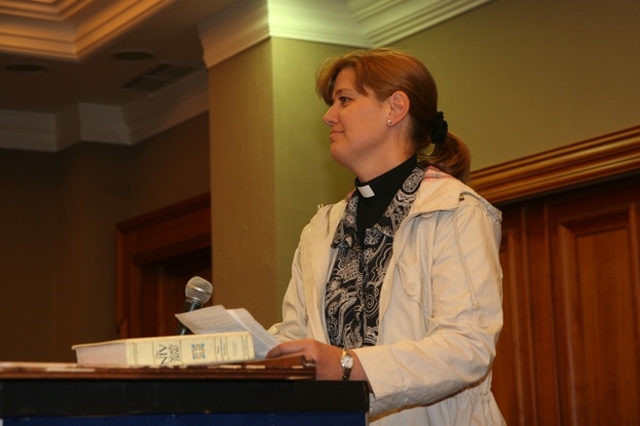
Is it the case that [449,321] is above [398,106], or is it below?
below

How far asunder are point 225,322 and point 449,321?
53cm

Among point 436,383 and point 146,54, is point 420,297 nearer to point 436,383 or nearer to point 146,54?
point 436,383

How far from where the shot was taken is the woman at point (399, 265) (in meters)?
2.07

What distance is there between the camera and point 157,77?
606cm

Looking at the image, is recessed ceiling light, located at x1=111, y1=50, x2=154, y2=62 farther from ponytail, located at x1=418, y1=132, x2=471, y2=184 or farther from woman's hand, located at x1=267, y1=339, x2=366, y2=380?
woman's hand, located at x1=267, y1=339, x2=366, y2=380

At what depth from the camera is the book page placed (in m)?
1.80

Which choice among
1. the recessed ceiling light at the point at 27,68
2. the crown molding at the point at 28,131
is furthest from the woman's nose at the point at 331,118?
the crown molding at the point at 28,131

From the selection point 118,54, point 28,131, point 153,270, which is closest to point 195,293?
point 118,54

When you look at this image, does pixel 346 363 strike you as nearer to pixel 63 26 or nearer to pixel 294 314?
pixel 294 314

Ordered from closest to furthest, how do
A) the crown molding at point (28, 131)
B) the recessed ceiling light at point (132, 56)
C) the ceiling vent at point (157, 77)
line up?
the recessed ceiling light at point (132, 56) < the ceiling vent at point (157, 77) < the crown molding at point (28, 131)

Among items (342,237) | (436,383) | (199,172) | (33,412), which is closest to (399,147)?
(342,237)

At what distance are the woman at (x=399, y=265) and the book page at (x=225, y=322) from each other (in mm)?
35

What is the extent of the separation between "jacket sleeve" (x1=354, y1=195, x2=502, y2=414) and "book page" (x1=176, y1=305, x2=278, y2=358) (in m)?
0.21

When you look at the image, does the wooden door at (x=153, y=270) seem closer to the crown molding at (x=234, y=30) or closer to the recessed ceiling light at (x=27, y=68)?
the recessed ceiling light at (x=27, y=68)
